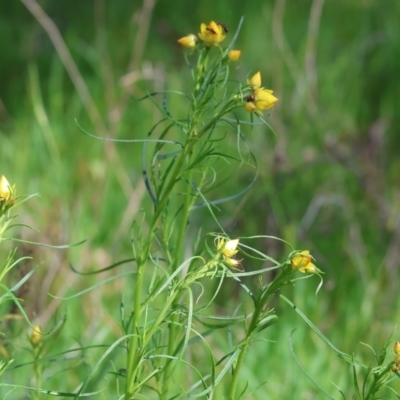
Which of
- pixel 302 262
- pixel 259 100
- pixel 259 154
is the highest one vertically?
pixel 259 100

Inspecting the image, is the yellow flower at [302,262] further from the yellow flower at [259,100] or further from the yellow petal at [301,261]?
the yellow flower at [259,100]

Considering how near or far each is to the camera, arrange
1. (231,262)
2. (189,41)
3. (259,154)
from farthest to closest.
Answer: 1. (259,154)
2. (189,41)
3. (231,262)

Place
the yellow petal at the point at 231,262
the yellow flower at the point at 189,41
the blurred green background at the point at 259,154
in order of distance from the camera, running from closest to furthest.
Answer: the yellow petal at the point at 231,262 → the yellow flower at the point at 189,41 → the blurred green background at the point at 259,154

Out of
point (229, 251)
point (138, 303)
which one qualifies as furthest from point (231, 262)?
point (138, 303)

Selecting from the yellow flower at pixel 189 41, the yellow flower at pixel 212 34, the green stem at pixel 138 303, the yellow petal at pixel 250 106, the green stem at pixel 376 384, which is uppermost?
the yellow flower at pixel 212 34

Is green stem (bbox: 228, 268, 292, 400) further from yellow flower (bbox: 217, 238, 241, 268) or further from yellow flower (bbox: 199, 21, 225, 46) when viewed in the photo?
yellow flower (bbox: 199, 21, 225, 46)

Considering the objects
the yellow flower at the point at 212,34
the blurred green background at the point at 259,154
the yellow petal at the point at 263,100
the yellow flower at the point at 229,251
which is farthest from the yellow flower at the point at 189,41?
the blurred green background at the point at 259,154

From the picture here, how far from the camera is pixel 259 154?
2361 mm

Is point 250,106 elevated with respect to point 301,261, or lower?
elevated

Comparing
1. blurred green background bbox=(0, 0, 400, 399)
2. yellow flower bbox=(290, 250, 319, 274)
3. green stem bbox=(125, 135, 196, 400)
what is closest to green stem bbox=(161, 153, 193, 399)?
green stem bbox=(125, 135, 196, 400)

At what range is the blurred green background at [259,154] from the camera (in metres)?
1.78

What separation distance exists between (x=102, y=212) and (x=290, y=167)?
25.4 inches

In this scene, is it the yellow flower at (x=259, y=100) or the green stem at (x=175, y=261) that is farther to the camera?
the green stem at (x=175, y=261)

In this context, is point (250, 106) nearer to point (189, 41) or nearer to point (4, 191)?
point (189, 41)
